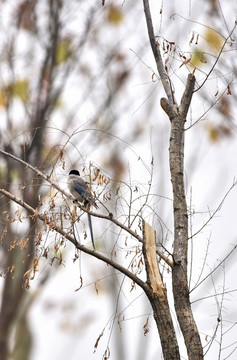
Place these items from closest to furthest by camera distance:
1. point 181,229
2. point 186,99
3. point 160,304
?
point 160,304 < point 181,229 < point 186,99

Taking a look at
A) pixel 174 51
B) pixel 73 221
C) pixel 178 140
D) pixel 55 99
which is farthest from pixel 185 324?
pixel 55 99

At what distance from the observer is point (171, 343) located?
419 centimetres

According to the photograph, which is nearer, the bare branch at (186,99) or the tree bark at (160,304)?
the tree bark at (160,304)

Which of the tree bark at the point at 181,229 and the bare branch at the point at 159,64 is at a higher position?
the bare branch at the point at 159,64

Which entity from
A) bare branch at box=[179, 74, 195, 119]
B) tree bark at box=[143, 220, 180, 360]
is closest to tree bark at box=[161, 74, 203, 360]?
bare branch at box=[179, 74, 195, 119]

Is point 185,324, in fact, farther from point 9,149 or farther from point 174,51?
point 9,149

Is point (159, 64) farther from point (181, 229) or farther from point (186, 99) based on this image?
point (181, 229)

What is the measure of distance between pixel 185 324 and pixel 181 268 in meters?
0.39

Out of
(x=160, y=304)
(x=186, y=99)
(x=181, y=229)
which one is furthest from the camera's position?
(x=186, y=99)

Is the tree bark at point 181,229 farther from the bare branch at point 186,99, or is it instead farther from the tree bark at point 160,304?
the tree bark at point 160,304

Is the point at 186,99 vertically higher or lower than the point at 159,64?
lower

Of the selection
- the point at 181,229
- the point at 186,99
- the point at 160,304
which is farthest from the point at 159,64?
the point at 160,304

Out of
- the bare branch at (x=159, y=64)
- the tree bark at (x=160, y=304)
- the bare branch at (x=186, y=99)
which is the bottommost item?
the tree bark at (x=160, y=304)

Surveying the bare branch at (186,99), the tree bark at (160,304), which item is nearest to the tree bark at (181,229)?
the bare branch at (186,99)
